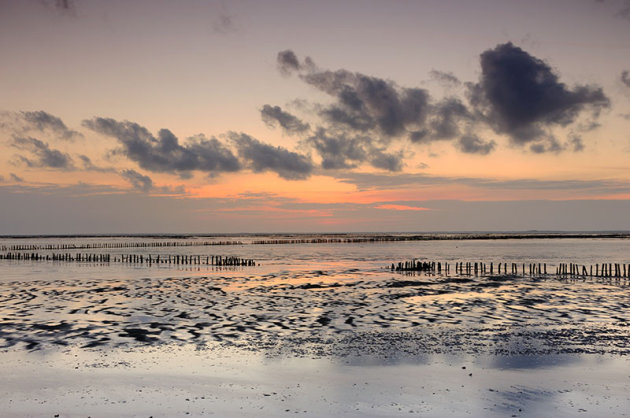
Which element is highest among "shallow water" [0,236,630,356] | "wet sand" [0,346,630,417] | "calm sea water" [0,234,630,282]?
"wet sand" [0,346,630,417]

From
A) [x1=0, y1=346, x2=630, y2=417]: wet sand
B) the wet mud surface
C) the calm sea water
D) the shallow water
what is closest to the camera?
[x1=0, y1=346, x2=630, y2=417]: wet sand

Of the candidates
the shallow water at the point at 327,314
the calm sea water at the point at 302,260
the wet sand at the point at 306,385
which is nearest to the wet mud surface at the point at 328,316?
the shallow water at the point at 327,314

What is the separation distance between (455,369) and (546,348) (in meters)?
4.84

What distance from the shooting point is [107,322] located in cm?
2350

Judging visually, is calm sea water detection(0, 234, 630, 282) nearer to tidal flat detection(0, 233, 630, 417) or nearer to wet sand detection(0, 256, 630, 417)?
tidal flat detection(0, 233, 630, 417)

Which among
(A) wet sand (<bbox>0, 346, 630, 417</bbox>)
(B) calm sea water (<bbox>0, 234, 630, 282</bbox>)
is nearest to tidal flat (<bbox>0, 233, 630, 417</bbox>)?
(A) wet sand (<bbox>0, 346, 630, 417</bbox>)

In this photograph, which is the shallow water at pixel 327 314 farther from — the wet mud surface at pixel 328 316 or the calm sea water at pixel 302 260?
the calm sea water at pixel 302 260

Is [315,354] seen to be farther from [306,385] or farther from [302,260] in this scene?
[302,260]

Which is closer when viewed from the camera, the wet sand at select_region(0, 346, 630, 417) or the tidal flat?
the wet sand at select_region(0, 346, 630, 417)

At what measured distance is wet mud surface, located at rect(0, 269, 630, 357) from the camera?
18.6 meters

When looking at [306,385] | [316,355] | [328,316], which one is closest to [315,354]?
[316,355]

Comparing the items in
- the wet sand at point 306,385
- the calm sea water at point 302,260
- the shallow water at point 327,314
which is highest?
the wet sand at point 306,385

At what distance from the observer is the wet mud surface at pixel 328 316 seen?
18.6 metres

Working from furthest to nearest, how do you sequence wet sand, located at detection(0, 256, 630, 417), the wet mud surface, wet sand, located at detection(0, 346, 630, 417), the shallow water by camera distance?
1. the shallow water
2. the wet mud surface
3. wet sand, located at detection(0, 256, 630, 417)
4. wet sand, located at detection(0, 346, 630, 417)
